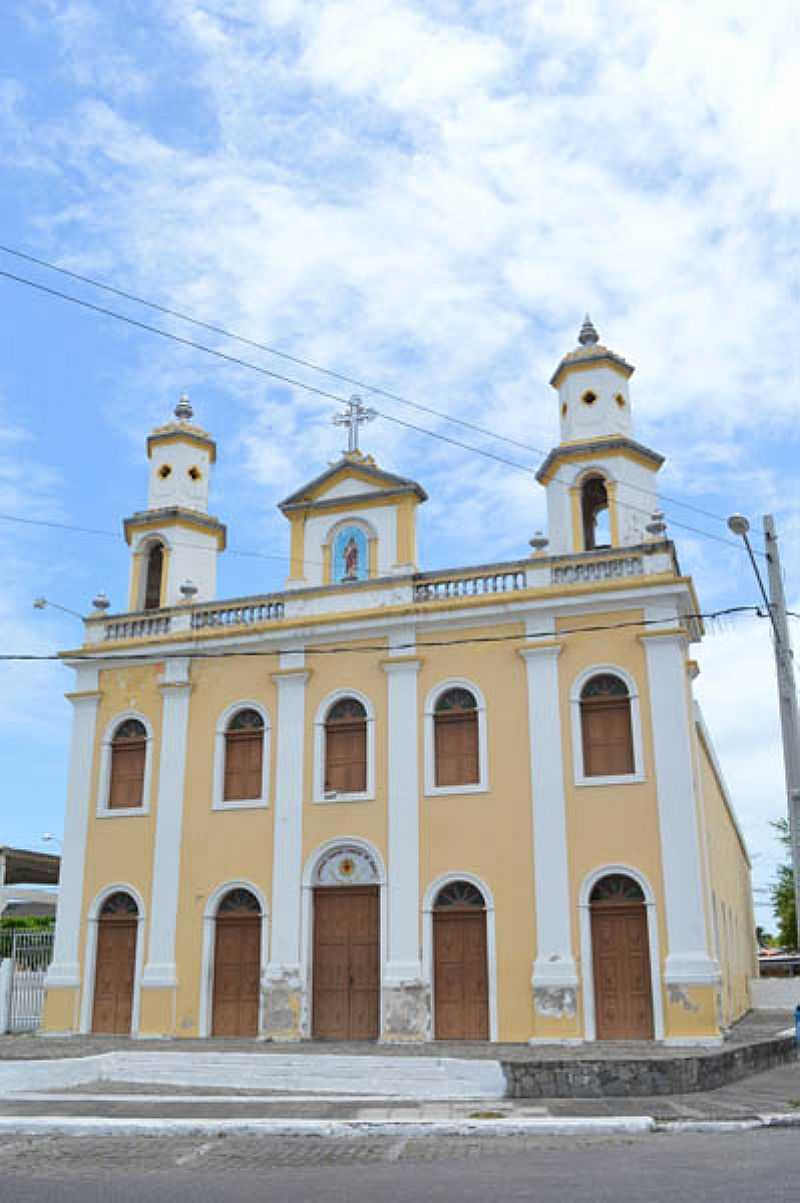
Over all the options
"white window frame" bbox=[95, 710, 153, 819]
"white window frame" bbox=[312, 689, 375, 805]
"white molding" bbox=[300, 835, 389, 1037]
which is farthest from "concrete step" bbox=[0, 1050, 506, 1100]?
"white window frame" bbox=[95, 710, 153, 819]

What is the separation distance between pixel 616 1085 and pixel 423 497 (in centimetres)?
1097

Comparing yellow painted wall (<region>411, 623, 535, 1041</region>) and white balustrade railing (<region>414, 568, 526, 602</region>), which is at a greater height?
white balustrade railing (<region>414, 568, 526, 602</region>)

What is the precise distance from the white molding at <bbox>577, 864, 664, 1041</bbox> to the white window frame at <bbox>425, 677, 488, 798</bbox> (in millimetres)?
2214

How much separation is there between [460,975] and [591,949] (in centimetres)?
206

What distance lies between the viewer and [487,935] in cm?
1733

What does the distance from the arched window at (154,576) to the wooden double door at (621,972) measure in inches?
414

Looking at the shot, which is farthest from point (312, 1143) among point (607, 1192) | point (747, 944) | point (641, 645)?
point (747, 944)

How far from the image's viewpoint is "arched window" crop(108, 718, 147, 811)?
20.1m

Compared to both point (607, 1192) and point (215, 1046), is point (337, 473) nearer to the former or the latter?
point (215, 1046)

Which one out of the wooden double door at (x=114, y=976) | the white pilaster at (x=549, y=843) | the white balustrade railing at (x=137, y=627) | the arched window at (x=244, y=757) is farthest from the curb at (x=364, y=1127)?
the white balustrade railing at (x=137, y=627)

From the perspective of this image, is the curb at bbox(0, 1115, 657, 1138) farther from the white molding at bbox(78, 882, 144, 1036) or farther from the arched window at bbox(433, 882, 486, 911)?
the white molding at bbox(78, 882, 144, 1036)

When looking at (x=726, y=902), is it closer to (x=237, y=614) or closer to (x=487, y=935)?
(x=487, y=935)

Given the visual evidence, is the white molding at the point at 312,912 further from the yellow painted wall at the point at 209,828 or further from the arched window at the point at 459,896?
the arched window at the point at 459,896

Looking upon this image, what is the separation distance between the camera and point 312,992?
59.3 feet
